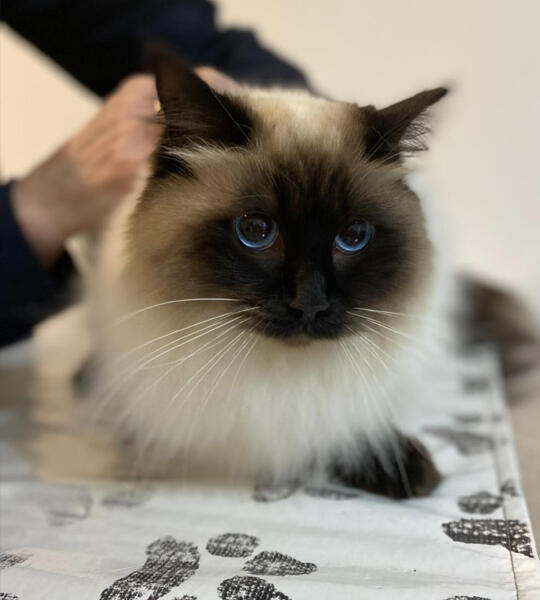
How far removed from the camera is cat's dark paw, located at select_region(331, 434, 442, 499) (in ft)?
3.30

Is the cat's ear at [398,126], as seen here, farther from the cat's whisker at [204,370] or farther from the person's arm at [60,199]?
the person's arm at [60,199]

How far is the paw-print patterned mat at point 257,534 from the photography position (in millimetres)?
776

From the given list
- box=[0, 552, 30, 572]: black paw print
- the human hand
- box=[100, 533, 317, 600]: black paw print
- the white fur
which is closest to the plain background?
the human hand

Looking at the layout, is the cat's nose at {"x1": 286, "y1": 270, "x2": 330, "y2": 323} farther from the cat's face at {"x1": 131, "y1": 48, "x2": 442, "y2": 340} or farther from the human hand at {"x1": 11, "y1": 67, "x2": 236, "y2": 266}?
the human hand at {"x1": 11, "y1": 67, "x2": 236, "y2": 266}

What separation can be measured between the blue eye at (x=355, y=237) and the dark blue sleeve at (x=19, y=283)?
0.62 meters

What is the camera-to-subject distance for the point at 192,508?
99 cm

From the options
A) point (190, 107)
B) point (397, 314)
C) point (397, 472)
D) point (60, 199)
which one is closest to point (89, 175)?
point (60, 199)

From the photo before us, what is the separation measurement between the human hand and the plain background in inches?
36.8

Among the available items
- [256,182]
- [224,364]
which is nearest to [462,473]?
[224,364]

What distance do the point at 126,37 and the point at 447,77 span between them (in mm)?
1017

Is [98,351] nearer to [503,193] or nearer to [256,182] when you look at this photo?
[256,182]

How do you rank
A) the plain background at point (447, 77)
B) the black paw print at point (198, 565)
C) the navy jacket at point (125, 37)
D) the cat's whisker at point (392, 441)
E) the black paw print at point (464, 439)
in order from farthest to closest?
1. the plain background at point (447, 77)
2. the navy jacket at point (125, 37)
3. the black paw print at point (464, 439)
4. the cat's whisker at point (392, 441)
5. the black paw print at point (198, 565)

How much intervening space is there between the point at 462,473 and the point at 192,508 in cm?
45

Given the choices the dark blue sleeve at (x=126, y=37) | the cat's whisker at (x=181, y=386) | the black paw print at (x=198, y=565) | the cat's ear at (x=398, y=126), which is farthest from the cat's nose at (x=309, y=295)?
the dark blue sleeve at (x=126, y=37)
